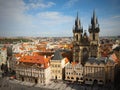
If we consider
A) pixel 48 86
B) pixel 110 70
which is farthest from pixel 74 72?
pixel 110 70

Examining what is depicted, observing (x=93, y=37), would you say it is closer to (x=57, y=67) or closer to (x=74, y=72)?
(x=74, y=72)

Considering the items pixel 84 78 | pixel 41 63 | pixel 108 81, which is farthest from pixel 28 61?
pixel 108 81

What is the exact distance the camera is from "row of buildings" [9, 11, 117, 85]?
14898 millimetres

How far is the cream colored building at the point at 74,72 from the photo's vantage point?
15585 mm

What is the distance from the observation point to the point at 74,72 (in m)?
15.8

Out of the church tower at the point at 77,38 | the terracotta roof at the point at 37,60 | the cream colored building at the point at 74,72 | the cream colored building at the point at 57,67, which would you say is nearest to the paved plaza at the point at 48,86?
the cream colored building at the point at 74,72

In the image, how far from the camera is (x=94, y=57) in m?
16.6

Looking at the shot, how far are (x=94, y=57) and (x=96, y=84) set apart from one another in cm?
300

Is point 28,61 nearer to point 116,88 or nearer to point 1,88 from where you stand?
point 1,88

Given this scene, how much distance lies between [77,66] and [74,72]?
74 cm

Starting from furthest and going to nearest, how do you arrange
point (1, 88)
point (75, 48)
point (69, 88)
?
point (75, 48), point (69, 88), point (1, 88)

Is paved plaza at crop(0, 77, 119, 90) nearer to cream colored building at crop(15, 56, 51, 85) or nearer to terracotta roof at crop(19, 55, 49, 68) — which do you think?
cream colored building at crop(15, 56, 51, 85)

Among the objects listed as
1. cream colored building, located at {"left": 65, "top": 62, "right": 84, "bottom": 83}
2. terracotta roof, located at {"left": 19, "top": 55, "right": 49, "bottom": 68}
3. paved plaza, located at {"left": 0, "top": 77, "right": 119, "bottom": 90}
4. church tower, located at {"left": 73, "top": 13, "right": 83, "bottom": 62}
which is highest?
church tower, located at {"left": 73, "top": 13, "right": 83, "bottom": 62}

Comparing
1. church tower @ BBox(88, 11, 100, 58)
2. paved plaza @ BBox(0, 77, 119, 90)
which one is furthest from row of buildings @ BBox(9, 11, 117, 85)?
paved plaza @ BBox(0, 77, 119, 90)
